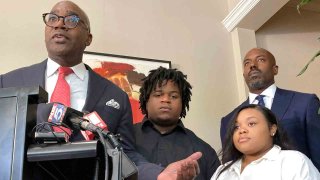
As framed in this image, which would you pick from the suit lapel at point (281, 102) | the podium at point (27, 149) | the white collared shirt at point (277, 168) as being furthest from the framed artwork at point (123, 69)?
the podium at point (27, 149)

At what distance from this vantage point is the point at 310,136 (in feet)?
6.49

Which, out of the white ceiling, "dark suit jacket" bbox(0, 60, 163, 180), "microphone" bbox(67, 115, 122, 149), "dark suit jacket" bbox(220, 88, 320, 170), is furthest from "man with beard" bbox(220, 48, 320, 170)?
the white ceiling

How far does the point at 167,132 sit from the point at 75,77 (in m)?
0.62

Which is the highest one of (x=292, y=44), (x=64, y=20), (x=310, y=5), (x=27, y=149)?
(x=310, y=5)

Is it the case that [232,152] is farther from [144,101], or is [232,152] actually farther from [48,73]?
[48,73]

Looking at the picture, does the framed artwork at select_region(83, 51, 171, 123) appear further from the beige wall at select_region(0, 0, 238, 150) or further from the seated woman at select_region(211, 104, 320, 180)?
the seated woman at select_region(211, 104, 320, 180)

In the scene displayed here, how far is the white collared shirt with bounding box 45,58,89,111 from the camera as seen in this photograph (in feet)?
4.87

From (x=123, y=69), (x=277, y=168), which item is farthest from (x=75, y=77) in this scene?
(x=123, y=69)

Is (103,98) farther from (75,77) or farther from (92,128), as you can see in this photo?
(92,128)

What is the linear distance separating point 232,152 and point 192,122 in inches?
52.9

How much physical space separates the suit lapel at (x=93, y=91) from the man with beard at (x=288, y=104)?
2.48 feet

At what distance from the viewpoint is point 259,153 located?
→ 5.67 feet

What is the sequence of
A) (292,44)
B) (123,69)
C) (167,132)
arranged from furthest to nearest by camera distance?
(292,44)
(123,69)
(167,132)

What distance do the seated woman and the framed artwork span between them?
1166mm
